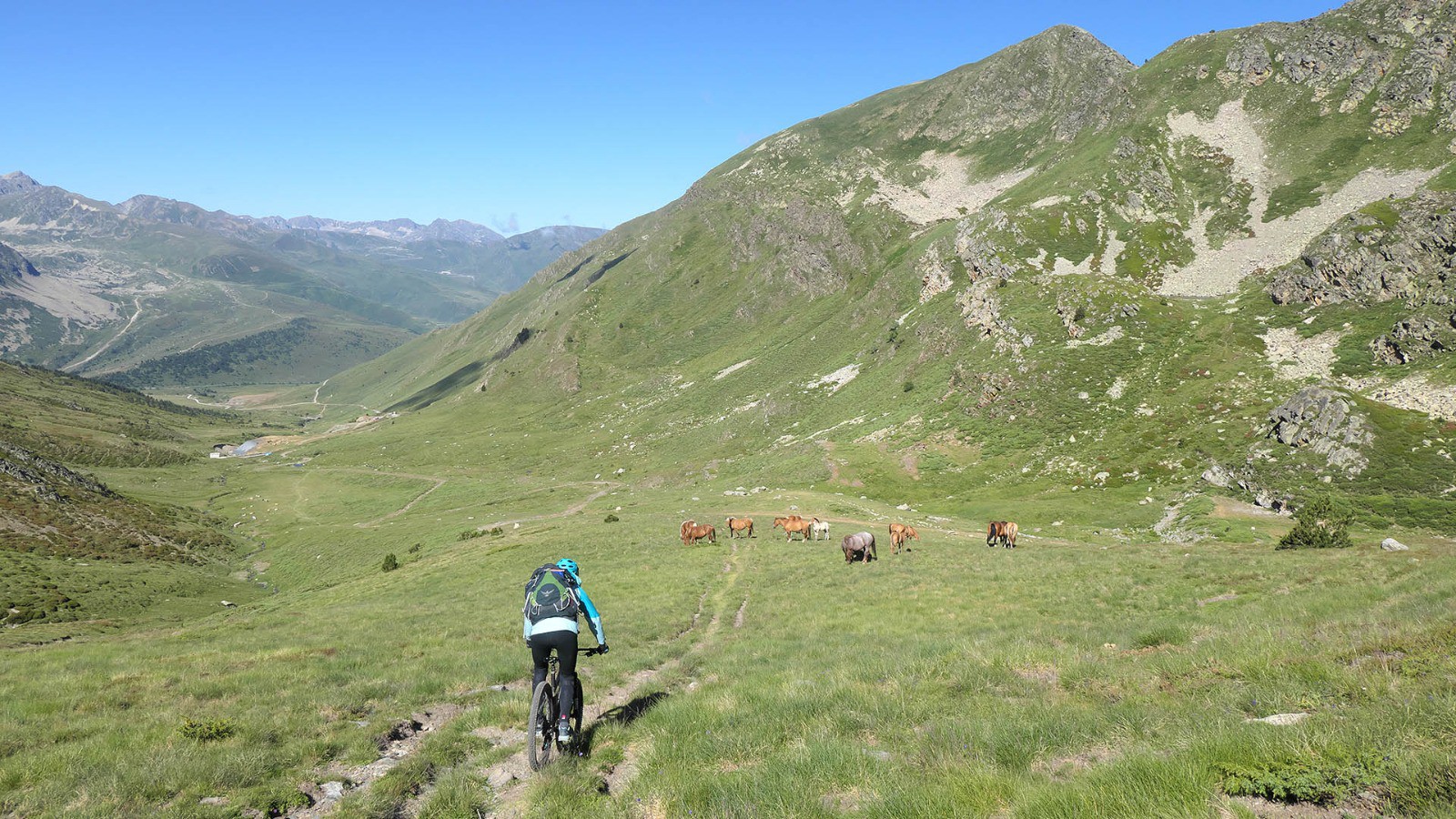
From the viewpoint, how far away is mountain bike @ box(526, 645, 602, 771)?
35.3ft

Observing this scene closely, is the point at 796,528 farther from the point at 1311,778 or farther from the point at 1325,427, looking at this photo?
the point at 1325,427

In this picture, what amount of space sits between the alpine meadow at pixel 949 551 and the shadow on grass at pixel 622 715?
11 cm

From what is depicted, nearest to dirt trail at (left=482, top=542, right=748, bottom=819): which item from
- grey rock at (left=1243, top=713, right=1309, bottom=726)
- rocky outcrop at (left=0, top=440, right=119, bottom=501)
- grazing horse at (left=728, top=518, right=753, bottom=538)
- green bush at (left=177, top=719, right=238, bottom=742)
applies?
green bush at (left=177, top=719, right=238, bottom=742)

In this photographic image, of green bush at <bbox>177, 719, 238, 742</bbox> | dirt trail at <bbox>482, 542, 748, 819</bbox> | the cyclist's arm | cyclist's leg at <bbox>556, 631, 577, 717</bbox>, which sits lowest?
dirt trail at <bbox>482, 542, 748, 819</bbox>

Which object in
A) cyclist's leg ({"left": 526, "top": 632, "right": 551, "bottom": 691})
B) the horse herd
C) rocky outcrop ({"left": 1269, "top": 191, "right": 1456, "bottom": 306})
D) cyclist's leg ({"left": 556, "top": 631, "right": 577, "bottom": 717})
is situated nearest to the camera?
cyclist's leg ({"left": 556, "top": 631, "right": 577, "bottom": 717})

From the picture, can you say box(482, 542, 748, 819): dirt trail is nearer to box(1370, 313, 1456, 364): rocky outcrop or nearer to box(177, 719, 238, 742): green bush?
box(177, 719, 238, 742): green bush

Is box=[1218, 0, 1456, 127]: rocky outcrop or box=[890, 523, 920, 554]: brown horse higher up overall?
box=[1218, 0, 1456, 127]: rocky outcrop

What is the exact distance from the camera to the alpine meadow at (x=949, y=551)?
886cm

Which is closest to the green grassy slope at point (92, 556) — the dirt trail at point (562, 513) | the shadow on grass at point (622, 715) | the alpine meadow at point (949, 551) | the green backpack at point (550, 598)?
the alpine meadow at point (949, 551)

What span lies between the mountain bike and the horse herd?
26960 mm

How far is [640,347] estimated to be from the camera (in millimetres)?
190625

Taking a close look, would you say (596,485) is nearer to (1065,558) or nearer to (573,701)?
(1065,558)

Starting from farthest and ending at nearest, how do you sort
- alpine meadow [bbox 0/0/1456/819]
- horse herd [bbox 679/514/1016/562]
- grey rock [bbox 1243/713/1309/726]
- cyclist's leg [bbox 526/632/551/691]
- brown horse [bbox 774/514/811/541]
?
brown horse [bbox 774/514/811/541]
horse herd [bbox 679/514/1016/562]
cyclist's leg [bbox 526/632/551/691]
alpine meadow [bbox 0/0/1456/819]
grey rock [bbox 1243/713/1309/726]

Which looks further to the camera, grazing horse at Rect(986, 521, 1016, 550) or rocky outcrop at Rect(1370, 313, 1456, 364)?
rocky outcrop at Rect(1370, 313, 1456, 364)
